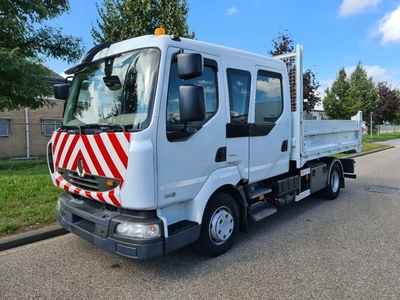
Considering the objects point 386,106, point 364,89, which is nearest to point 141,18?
point 364,89

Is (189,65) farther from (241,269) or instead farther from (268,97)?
(241,269)

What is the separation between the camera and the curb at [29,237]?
13.6 feet

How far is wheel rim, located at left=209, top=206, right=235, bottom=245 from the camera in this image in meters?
3.73

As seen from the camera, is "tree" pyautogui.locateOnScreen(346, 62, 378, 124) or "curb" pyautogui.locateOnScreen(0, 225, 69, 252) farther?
"tree" pyautogui.locateOnScreen(346, 62, 378, 124)

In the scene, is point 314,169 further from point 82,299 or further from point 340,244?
point 82,299

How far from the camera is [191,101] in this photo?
2896 millimetres

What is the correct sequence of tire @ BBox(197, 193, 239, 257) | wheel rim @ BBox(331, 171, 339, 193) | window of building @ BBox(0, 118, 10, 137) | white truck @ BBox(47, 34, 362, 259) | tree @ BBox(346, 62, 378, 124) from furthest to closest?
tree @ BBox(346, 62, 378, 124)
window of building @ BBox(0, 118, 10, 137)
wheel rim @ BBox(331, 171, 339, 193)
tire @ BBox(197, 193, 239, 257)
white truck @ BBox(47, 34, 362, 259)

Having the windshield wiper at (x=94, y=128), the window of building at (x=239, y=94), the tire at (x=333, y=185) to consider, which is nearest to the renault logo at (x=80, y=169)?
the windshield wiper at (x=94, y=128)

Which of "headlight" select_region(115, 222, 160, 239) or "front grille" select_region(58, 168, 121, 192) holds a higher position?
"front grille" select_region(58, 168, 121, 192)

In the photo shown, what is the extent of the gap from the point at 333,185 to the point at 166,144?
511 centimetres

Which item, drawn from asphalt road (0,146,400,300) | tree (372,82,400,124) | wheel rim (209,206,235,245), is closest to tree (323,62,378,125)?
tree (372,82,400,124)

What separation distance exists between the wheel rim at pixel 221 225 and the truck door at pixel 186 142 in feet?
1.72

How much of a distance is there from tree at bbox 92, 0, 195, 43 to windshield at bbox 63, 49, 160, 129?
19.2ft

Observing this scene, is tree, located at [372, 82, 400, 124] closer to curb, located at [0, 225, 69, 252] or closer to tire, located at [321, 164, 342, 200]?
tire, located at [321, 164, 342, 200]
